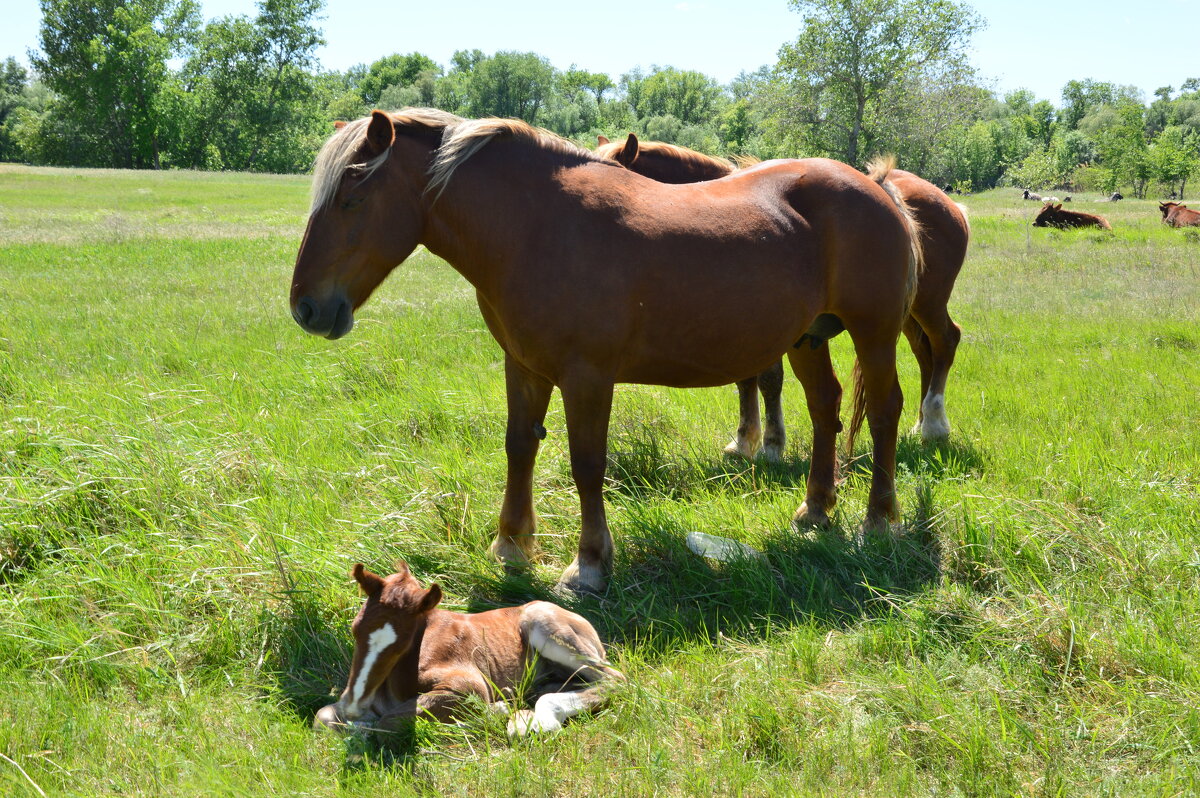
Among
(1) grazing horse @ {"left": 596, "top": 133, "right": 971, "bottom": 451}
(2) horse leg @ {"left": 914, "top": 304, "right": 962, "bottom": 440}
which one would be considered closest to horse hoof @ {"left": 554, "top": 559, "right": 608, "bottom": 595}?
(1) grazing horse @ {"left": 596, "top": 133, "right": 971, "bottom": 451}

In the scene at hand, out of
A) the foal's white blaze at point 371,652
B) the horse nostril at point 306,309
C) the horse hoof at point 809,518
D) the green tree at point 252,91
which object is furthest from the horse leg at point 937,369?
the green tree at point 252,91

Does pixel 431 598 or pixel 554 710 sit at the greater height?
pixel 431 598

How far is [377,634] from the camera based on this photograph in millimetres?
3072

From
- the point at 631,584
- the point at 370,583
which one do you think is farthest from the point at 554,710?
the point at 631,584

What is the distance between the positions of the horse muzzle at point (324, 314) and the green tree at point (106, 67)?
7261 centimetres

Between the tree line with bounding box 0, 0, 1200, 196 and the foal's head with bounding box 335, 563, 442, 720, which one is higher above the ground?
the tree line with bounding box 0, 0, 1200, 196

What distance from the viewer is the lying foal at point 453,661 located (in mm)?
3100

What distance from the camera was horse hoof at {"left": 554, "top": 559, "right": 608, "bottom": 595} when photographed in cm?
425

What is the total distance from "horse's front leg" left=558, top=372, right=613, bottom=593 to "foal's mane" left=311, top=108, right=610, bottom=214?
1202mm

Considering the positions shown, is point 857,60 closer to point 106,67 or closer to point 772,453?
point 772,453

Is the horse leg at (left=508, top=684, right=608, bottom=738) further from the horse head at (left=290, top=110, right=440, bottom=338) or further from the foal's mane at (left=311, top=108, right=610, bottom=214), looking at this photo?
the foal's mane at (left=311, top=108, right=610, bottom=214)

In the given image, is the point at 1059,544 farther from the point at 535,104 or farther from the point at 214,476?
the point at 535,104

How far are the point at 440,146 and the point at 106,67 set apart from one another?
2943 inches

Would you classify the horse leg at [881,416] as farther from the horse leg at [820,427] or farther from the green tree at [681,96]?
the green tree at [681,96]
